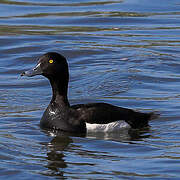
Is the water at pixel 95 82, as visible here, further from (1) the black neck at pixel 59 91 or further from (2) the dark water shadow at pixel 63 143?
(1) the black neck at pixel 59 91

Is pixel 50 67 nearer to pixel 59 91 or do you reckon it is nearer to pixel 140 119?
pixel 59 91

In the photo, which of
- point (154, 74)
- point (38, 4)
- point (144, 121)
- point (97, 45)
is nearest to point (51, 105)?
point (144, 121)

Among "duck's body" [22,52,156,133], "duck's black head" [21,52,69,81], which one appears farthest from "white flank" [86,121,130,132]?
"duck's black head" [21,52,69,81]

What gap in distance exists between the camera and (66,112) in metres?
12.2

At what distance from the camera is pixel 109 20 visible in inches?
866

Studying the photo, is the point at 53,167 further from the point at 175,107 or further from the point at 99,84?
the point at 99,84

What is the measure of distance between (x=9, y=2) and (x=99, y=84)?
10006 millimetres

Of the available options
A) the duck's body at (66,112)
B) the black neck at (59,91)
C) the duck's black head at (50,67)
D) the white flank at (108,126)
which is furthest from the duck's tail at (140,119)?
the duck's black head at (50,67)

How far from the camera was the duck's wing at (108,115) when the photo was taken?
472 inches

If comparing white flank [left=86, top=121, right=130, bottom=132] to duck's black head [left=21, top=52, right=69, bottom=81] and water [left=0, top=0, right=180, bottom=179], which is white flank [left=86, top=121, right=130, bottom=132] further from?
duck's black head [left=21, top=52, right=69, bottom=81]

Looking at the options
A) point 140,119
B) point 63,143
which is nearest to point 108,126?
point 140,119

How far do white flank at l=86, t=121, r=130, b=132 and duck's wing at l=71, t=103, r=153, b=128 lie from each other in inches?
2.2

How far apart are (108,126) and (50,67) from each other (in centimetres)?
142

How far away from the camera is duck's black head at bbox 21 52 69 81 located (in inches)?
480
